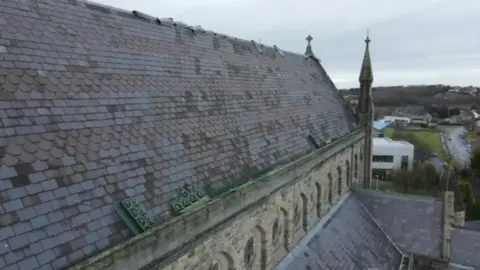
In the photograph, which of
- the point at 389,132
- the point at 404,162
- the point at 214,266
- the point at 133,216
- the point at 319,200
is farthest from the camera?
the point at 389,132

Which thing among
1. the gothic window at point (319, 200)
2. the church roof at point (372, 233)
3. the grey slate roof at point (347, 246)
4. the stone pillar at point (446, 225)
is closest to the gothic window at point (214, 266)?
the grey slate roof at point (347, 246)

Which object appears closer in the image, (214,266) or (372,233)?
(214,266)

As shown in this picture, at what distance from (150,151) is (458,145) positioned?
116m

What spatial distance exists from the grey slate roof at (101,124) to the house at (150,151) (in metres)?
0.03

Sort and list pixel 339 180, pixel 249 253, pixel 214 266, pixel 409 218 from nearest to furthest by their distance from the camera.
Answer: pixel 214 266 < pixel 249 253 < pixel 339 180 < pixel 409 218

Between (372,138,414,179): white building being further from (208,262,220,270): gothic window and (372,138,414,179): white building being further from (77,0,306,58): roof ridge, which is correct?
(208,262,220,270): gothic window

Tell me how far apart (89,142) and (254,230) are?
6.83m

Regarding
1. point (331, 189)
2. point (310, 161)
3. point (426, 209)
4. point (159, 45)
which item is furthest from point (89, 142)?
point (426, 209)

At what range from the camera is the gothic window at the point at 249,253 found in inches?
538

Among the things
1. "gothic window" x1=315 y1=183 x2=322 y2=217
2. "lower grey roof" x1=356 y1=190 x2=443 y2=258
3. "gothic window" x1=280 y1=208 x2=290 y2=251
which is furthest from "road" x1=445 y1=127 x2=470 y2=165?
"gothic window" x1=280 y1=208 x2=290 y2=251

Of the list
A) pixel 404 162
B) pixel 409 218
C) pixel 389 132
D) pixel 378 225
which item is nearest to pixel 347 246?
pixel 378 225

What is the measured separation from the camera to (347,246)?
21.6m

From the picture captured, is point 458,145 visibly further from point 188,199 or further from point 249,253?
point 188,199

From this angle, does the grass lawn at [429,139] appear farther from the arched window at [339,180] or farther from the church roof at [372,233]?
the arched window at [339,180]
